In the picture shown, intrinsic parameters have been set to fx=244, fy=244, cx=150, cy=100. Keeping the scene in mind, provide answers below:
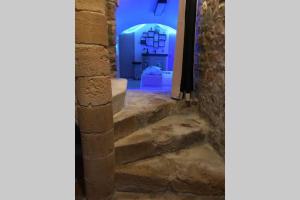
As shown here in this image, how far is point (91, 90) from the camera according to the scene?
1583 millimetres

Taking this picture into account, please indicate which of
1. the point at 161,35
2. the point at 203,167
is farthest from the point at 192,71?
the point at 161,35

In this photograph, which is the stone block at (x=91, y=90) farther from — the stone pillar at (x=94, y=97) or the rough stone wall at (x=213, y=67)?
the rough stone wall at (x=213, y=67)

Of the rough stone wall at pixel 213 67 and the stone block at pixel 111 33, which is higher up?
the stone block at pixel 111 33

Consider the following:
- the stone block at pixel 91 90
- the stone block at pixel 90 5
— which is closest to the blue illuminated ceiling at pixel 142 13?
the stone block at pixel 90 5

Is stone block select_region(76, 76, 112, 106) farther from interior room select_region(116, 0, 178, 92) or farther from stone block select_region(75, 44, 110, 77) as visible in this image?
interior room select_region(116, 0, 178, 92)

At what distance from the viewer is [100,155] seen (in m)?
1.72

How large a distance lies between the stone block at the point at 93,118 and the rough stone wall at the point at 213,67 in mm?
1129

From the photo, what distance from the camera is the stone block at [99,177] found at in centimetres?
174

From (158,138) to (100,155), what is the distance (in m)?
0.71

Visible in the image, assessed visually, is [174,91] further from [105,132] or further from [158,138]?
[105,132]

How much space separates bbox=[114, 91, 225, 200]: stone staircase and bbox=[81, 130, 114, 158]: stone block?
1.12 feet

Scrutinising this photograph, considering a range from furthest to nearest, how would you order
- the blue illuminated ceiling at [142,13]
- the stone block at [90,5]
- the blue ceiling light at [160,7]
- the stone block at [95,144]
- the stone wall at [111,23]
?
the blue illuminated ceiling at [142,13] → the blue ceiling light at [160,7] → the stone wall at [111,23] → the stone block at [95,144] → the stone block at [90,5]

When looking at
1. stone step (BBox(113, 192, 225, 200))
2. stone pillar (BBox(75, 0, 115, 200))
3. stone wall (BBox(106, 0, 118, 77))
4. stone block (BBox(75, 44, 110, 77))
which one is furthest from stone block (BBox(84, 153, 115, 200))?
stone wall (BBox(106, 0, 118, 77))

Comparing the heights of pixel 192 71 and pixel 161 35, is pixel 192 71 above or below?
below
